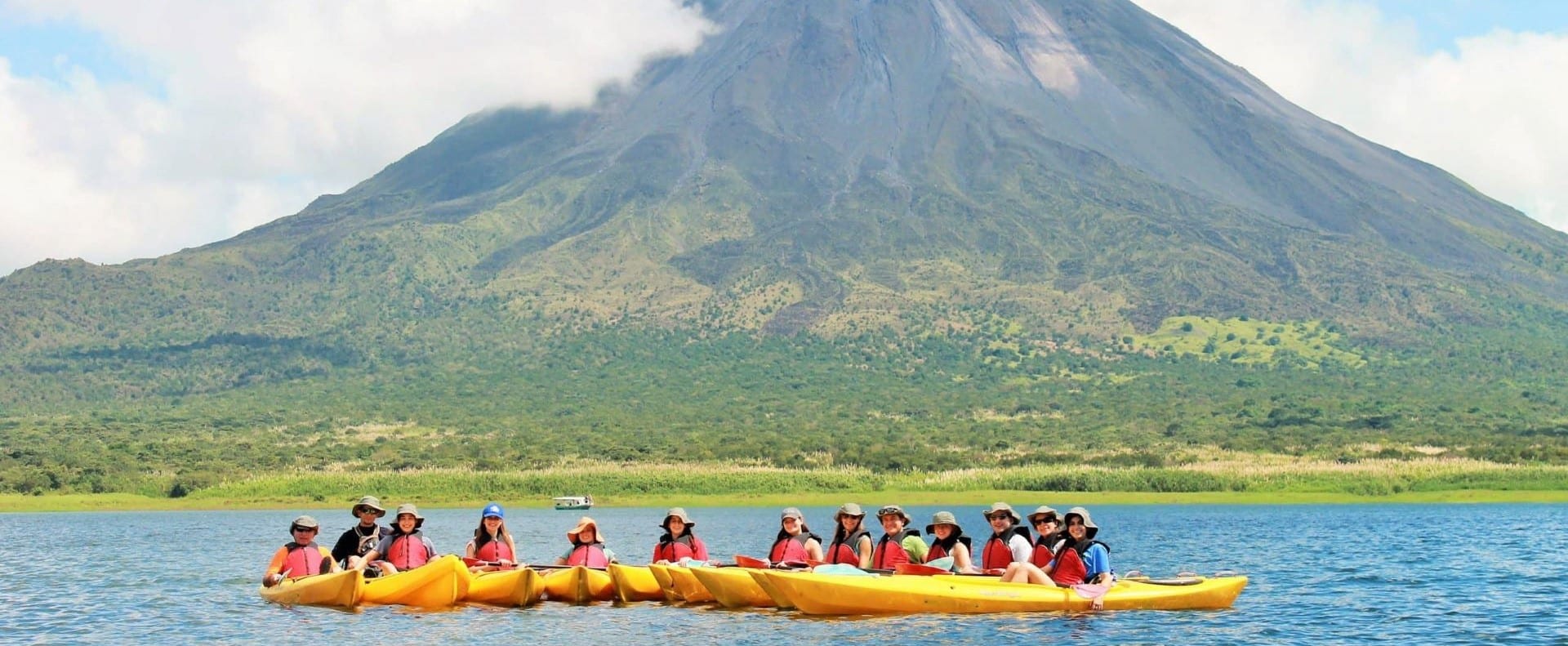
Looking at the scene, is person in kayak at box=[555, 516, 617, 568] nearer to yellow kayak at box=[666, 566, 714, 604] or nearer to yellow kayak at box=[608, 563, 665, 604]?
yellow kayak at box=[608, 563, 665, 604]

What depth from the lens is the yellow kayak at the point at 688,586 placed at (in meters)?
44.2

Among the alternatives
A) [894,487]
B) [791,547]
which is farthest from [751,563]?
[894,487]

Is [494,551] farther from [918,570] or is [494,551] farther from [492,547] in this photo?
[918,570]

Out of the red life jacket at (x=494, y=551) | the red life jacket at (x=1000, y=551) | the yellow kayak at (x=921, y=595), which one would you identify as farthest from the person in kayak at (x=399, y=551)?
the red life jacket at (x=1000, y=551)

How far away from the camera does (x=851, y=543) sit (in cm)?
4231

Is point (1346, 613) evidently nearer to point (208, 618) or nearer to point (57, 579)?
point (208, 618)

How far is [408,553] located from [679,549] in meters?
6.59

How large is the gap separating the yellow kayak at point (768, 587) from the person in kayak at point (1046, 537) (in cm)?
553

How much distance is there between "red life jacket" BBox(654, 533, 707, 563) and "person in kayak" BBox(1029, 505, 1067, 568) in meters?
8.72

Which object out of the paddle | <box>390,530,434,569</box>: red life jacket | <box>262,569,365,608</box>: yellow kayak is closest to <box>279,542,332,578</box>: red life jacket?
<box>262,569,365,608</box>: yellow kayak

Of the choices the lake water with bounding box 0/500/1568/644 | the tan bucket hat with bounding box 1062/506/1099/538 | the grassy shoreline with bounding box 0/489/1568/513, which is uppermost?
the grassy shoreline with bounding box 0/489/1568/513

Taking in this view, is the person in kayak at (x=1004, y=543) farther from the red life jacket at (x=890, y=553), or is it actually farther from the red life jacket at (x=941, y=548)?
the red life jacket at (x=890, y=553)

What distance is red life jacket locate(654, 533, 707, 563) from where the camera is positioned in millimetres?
45719

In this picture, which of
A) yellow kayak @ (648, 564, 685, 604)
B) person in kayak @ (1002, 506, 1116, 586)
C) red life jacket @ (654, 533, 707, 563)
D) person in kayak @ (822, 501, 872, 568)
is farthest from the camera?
red life jacket @ (654, 533, 707, 563)
